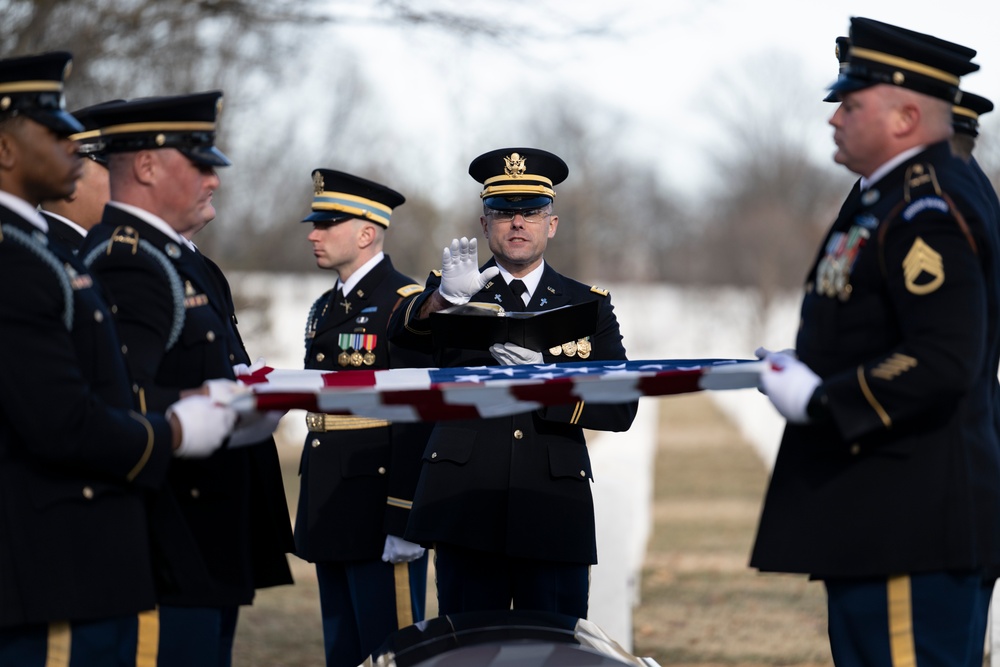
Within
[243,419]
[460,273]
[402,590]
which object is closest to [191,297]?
[243,419]

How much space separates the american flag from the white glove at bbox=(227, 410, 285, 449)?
0.24 feet

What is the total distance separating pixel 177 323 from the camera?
3.97 metres

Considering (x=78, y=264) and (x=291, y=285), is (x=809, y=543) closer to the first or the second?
(x=78, y=264)

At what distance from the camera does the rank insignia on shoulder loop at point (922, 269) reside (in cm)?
358

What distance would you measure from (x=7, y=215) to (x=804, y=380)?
2101mm

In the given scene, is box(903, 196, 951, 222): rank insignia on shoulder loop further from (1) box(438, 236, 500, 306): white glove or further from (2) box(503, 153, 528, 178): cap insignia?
(2) box(503, 153, 528, 178): cap insignia

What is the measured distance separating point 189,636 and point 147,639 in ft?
0.41

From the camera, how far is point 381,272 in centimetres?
614

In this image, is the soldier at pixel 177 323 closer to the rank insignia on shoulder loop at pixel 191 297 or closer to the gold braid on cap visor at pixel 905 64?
the rank insignia on shoulder loop at pixel 191 297

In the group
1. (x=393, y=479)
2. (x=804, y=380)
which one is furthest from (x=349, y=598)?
(x=804, y=380)

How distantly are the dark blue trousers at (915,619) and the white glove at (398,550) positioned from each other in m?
2.35

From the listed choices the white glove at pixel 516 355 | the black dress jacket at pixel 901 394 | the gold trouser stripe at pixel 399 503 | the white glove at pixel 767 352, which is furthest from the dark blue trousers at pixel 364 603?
the black dress jacket at pixel 901 394

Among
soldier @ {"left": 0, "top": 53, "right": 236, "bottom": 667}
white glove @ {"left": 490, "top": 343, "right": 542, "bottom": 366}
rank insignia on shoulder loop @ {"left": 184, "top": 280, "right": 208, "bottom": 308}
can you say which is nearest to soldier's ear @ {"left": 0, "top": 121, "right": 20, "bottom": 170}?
soldier @ {"left": 0, "top": 53, "right": 236, "bottom": 667}

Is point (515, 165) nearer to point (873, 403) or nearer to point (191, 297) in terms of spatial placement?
point (191, 297)
